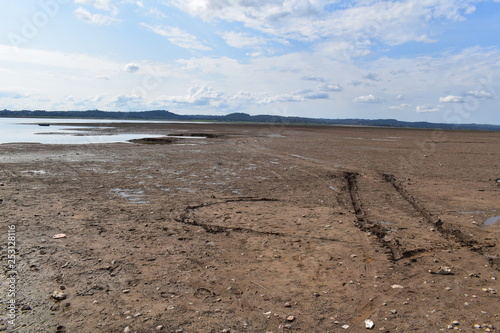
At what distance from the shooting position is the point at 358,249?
660 cm

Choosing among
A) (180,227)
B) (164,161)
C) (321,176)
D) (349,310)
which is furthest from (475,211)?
(164,161)

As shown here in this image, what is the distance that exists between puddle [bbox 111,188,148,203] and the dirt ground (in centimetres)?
6

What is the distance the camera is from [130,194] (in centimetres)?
1104

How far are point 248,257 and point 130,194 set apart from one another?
20.4ft

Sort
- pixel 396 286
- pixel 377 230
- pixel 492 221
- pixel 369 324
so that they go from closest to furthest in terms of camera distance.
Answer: pixel 369 324, pixel 396 286, pixel 377 230, pixel 492 221

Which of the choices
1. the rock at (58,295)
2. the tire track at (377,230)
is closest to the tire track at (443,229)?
the tire track at (377,230)

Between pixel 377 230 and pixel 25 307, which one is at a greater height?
pixel 377 230

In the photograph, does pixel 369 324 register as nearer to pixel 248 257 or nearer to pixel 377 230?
pixel 248 257

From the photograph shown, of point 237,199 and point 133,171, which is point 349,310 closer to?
point 237,199

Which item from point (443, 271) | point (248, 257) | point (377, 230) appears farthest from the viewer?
point (377, 230)

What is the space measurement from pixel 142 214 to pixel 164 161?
1069cm

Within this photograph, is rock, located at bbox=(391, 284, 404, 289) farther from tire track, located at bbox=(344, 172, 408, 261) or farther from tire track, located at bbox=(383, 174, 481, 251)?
tire track, located at bbox=(383, 174, 481, 251)

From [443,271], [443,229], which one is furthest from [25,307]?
[443,229]

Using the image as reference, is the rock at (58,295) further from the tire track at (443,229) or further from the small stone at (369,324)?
the tire track at (443,229)
